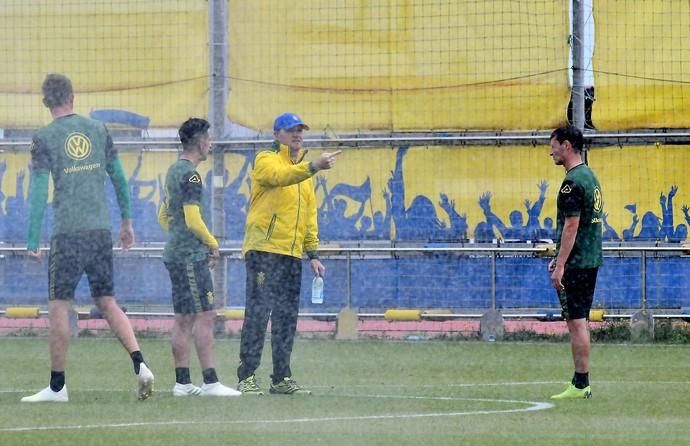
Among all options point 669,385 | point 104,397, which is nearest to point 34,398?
point 104,397

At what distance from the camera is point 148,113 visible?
18062 millimetres

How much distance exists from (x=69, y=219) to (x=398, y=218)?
7.58 metres

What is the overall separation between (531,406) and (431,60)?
808 centimetres

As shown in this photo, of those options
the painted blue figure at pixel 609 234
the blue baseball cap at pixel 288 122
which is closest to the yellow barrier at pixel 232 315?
the painted blue figure at pixel 609 234

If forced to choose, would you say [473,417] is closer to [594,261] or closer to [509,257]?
[594,261]

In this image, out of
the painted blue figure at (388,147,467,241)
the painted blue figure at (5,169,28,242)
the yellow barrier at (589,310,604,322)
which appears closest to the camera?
the yellow barrier at (589,310,604,322)

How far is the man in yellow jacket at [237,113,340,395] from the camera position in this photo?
1086 centimetres

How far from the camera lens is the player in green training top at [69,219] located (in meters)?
10.2

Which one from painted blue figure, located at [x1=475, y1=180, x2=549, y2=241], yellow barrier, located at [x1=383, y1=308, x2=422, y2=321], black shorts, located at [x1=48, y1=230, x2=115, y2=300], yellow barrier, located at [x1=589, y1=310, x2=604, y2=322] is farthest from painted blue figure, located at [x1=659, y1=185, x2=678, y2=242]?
black shorts, located at [x1=48, y1=230, x2=115, y2=300]

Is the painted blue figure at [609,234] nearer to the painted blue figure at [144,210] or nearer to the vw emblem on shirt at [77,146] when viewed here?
the painted blue figure at [144,210]

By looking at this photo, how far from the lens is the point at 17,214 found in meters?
18.3

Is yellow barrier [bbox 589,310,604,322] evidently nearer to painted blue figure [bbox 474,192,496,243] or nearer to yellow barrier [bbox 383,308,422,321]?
painted blue figure [bbox 474,192,496,243]

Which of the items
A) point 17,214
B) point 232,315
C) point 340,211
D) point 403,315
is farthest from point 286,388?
point 17,214

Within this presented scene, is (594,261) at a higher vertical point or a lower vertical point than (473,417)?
higher
